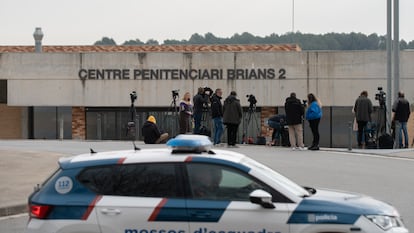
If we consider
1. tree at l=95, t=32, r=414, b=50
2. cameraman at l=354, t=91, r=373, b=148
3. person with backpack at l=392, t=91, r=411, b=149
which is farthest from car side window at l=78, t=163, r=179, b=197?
tree at l=95, t=32, r=414, b=50

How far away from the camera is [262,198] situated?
6.74 metres

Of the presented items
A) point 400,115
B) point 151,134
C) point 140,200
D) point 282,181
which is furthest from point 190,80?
point 140,200

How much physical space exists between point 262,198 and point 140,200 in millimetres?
1175

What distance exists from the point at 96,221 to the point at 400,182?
9.03 m

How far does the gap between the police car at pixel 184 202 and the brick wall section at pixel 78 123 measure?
31.7 metres

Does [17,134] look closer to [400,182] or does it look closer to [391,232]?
[400,182]

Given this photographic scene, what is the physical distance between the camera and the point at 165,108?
38.1 m

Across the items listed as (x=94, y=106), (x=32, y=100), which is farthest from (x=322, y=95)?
(x=32, y=100)

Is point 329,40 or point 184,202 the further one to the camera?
point 329,40

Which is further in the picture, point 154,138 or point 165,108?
point 165,108

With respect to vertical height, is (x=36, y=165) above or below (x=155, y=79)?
below

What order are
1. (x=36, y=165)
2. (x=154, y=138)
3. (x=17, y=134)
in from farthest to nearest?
(x=17, y=134) < (x=154, y=138) < (x=36, y=165)

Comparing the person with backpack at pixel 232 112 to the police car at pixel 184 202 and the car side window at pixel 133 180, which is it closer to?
the police car at pixel 184 202

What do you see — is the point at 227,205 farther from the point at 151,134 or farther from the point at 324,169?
the point at 151,134
